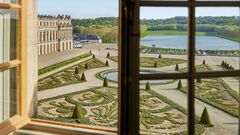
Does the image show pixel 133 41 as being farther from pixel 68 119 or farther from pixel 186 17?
pixel 68 119

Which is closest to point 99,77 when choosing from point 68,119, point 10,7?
point 68,119

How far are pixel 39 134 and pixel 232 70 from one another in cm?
106

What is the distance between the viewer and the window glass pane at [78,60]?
7.19 feet

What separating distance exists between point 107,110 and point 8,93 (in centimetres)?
89

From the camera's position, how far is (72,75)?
254cm

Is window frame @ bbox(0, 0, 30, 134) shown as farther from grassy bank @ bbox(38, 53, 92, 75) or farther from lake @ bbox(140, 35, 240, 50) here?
grassy bank @ bbox(38, 53, 92, 75)

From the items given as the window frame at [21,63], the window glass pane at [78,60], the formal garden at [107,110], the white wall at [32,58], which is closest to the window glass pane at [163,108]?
the formal garden at [107,110]

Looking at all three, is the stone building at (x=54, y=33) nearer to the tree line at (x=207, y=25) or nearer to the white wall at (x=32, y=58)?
the white wall at (x=32, y=58)

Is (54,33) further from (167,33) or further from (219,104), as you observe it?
(219,104)

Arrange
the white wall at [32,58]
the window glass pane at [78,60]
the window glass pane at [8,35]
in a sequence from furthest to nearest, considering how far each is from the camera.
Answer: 1. the window glass pane at [78,60]
2. the white wall at [32,58]
3. the window glass pane at [8,35]

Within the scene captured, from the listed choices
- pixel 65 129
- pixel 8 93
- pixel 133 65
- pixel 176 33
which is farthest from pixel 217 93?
pixel 8 93

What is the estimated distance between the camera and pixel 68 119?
1968 millimetres

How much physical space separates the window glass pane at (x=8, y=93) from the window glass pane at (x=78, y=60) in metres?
0.51

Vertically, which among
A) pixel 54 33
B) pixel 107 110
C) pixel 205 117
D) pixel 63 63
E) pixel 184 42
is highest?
pixel 54 33
